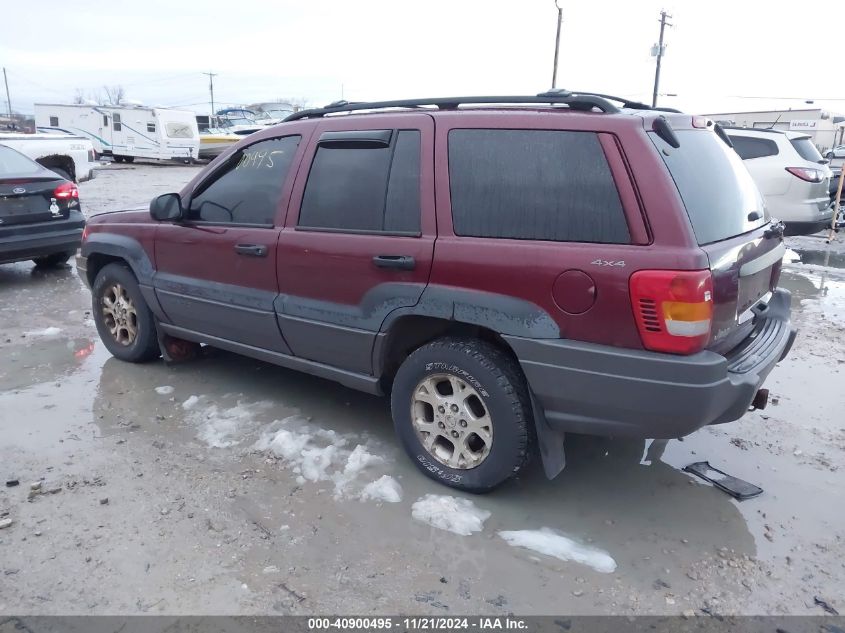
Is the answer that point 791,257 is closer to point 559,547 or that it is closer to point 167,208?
point 559,547

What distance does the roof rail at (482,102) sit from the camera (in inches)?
123

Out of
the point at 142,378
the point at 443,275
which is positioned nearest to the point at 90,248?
the point at 142,378

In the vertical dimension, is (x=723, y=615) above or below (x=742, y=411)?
below

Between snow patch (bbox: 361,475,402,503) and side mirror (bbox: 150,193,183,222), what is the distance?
2.21 metres

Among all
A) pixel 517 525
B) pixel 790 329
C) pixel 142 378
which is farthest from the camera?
pixel 142 378

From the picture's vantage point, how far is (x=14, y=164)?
7.71 m

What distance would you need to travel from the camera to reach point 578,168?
2.96 m

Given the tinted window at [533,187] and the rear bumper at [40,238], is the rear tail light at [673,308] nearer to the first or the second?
the tinted window at [533,187]

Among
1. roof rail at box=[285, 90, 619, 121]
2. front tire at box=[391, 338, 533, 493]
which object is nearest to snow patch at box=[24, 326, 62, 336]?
roof rail at box=[285, 90, 619, 121]

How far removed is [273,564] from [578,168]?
2.14 meters

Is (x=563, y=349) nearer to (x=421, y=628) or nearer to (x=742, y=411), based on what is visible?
(x=742, y=411)

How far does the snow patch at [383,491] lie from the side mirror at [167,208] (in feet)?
7.25

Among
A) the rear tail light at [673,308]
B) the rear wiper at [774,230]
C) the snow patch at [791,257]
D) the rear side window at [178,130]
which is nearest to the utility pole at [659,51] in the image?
the rear side window at [178,130]

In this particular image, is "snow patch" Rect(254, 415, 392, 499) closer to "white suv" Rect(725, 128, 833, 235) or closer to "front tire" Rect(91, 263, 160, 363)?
"front tire" Rect(91, 263, 160, 363)
